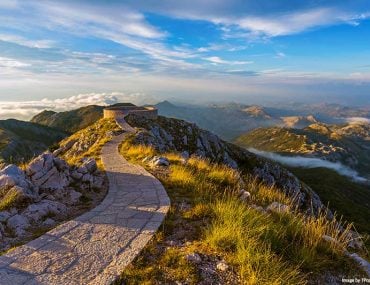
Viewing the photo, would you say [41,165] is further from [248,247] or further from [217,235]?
[248,247]

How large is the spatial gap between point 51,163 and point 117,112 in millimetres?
52716

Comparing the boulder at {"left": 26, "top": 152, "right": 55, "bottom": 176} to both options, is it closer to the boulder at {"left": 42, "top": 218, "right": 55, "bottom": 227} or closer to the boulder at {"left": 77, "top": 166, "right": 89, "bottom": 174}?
Answer: the boulder at {"left": 77, "top": 166, "right": 89, "bottom": 174}

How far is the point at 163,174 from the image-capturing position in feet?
52.3

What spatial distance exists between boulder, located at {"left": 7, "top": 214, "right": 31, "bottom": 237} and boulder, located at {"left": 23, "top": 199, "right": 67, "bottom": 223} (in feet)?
0.85

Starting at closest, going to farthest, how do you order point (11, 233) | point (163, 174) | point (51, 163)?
point (11, 233)
point (51, 163)
point (163, 174)

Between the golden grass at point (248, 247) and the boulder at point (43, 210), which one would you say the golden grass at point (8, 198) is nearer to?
the boulder at point (43, 210)

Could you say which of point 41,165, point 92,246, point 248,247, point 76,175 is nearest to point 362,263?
point 248,247

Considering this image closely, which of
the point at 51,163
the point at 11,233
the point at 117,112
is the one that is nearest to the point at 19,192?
the point at 11,233

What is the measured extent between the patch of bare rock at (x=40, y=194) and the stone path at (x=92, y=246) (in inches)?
38.2

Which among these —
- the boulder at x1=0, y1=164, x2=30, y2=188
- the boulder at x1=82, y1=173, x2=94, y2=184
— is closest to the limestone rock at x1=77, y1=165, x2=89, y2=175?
the boulder at x1=82, y1=173, x2=94, y2=184

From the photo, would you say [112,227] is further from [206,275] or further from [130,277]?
[206,275]

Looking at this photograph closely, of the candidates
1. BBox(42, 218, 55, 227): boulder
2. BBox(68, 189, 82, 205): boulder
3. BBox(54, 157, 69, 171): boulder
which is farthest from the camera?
BBox(54, 157, 69, 171): boulder

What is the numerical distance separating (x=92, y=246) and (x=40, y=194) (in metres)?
5.02

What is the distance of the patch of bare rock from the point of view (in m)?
9.34
